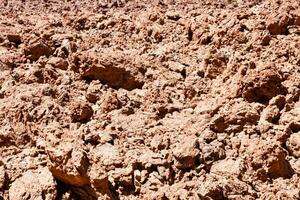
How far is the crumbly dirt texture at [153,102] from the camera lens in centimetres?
387

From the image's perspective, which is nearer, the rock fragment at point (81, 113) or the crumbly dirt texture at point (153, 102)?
the crumbly dirt texture at point (153, 102)

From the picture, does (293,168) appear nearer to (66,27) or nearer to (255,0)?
(255,0)

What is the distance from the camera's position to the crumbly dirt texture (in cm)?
387

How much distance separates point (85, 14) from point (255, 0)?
1701mm

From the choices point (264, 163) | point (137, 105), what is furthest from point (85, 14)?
point (264, 163)

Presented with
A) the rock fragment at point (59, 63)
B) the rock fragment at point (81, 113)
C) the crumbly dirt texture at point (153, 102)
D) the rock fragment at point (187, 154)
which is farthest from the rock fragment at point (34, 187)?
the rock fragment at point (59, 63)

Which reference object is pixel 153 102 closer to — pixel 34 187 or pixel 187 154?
pixel 187 154

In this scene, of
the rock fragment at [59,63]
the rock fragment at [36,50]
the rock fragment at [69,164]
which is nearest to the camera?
the rock fragment at [69,164]

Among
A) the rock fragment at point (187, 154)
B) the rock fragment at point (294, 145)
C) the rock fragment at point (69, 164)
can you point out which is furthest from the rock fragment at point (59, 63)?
the rock fragment at point (294, 145)

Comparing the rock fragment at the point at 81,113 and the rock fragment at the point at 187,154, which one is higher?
the rock fragment at the point at 187,154

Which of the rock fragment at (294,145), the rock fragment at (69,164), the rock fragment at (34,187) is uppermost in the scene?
the rock fragment at (294,145)

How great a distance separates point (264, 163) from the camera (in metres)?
3.83

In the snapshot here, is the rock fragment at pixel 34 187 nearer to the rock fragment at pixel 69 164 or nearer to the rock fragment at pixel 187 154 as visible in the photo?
the rock fragment at pixel 69 164

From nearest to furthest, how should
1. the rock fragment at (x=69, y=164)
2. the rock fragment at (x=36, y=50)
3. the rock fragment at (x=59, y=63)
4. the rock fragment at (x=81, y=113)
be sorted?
the rock fragment at (x=69, y=164), the rock fragment at (x=81, y=113), the rock fragment at (x=59, y=63), the rock fragment at (x=36, y=50)
